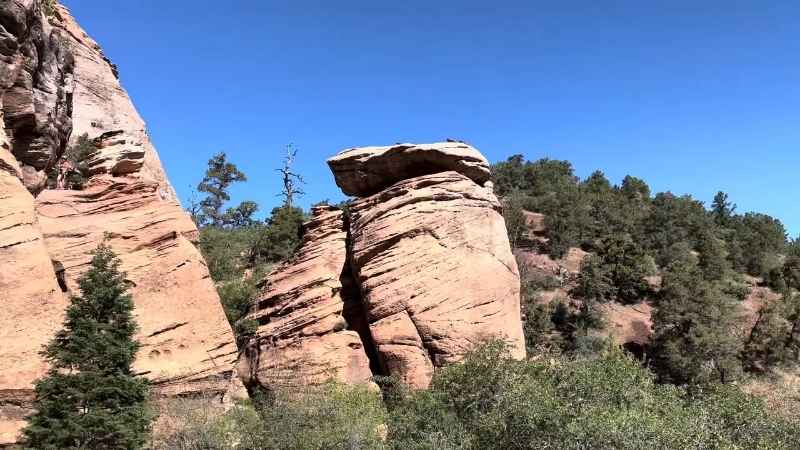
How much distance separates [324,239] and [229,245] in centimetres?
2402

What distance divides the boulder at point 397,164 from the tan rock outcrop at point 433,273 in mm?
931

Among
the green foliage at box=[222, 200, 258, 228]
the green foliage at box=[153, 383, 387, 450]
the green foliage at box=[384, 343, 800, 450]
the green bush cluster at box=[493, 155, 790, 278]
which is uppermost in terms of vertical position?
the green foliage at box=[222, 200, 258, 228]

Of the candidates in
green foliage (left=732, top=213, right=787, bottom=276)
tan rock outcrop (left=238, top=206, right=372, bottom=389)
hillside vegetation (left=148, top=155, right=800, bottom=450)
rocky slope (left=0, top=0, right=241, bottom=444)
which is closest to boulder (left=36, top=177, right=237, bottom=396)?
rocky slope (left=0, top=0, right=241, bottom=444)

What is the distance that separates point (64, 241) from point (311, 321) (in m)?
9.08

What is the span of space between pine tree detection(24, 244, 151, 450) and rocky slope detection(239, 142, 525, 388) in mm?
7180

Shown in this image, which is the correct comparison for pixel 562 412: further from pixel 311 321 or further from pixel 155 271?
pixel 155 271

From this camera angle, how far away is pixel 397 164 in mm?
24875

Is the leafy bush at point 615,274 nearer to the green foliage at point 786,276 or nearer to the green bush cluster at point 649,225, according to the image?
the green bush cluster at point 649,225

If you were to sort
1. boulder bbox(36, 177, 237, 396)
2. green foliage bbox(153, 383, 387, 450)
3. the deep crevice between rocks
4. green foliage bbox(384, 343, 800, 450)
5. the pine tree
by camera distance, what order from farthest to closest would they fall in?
the deep crevice between rocks < boulder bbox(36, 177, 237, 396) < green foliage bbox(153, 383, 387, 450) < green foliage bbox(384, 343, 800, 450) < the pine tree

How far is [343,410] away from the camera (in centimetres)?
1705

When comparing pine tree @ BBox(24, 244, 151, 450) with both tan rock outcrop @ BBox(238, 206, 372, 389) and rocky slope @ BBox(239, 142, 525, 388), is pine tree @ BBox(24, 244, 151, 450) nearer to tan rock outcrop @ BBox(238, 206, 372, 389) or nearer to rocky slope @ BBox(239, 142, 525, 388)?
tan rock outcrop @ BBox(238, 206, 372, 389)

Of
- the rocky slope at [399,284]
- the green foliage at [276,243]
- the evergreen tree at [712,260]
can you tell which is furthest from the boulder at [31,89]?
the evergreen tree at [712,260]

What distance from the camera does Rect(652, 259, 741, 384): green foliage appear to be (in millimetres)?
33969

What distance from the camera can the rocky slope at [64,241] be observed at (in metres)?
13.9
